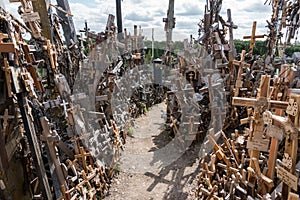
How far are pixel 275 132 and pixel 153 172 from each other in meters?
3.33

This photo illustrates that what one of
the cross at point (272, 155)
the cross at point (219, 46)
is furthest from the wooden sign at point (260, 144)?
the cross at point (219, 46)

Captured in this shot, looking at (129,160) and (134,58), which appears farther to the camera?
(134,58)

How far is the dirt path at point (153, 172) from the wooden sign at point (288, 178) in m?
2.39

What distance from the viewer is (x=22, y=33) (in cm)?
346

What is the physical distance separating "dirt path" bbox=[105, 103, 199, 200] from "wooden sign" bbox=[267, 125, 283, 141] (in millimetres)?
2435

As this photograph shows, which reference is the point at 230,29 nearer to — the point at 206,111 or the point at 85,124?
the point at 206,111

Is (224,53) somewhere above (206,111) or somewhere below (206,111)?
above

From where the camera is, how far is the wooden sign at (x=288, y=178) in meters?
2.29

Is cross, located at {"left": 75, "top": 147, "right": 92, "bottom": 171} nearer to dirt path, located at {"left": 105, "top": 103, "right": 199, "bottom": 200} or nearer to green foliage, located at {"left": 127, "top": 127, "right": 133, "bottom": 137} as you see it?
dirt path, located at {"left": 105, "top": 103, "right": 199, "bottom": 200}

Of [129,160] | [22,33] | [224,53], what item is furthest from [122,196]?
[224,53]

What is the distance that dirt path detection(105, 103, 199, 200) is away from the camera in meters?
4.71

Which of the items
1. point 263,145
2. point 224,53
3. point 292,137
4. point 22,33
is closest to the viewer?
point 292,137

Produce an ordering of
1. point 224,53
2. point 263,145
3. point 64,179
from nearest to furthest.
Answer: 1. point 263,145
2. point 64,179
3. point 224,53

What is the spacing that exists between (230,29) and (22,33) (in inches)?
218
